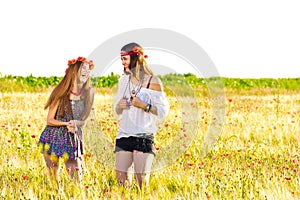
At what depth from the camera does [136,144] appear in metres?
5.25

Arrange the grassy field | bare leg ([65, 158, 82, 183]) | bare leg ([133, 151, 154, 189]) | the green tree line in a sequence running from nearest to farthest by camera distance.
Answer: the grassy field, bare leg ([133, 151, 154, 189]), bare leg ([65, 158, 82, 183]), the green tree line

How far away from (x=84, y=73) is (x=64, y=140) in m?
0.76

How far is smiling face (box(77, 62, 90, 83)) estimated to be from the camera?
5789 millimetres

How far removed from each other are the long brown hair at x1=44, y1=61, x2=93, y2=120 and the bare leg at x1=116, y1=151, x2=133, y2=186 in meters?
0.75

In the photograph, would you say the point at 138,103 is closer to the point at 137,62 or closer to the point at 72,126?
the point at 137,62

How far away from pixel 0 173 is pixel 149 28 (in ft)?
7.95

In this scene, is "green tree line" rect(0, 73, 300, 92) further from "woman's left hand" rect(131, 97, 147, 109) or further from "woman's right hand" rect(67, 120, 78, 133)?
"woman's left hand" rect(131, 97, 147, 109)

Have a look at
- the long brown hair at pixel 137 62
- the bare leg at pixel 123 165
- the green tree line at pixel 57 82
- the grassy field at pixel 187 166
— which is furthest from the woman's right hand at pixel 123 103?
the green tree line at pixel 57 82

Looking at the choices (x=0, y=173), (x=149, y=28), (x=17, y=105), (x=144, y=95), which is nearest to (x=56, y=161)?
(x=0, y=173)

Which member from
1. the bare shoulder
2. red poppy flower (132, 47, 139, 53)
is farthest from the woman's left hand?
red poppy flower (132, 47, 139, 53)

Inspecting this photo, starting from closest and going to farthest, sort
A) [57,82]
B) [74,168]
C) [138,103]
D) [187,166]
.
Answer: [138,103] → [74,168] → [187,166] → [57,82]

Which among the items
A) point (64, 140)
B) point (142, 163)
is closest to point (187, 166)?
point (142, 163)

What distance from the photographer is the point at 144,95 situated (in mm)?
5266

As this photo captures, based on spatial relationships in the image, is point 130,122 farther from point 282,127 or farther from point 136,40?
point 282,127
